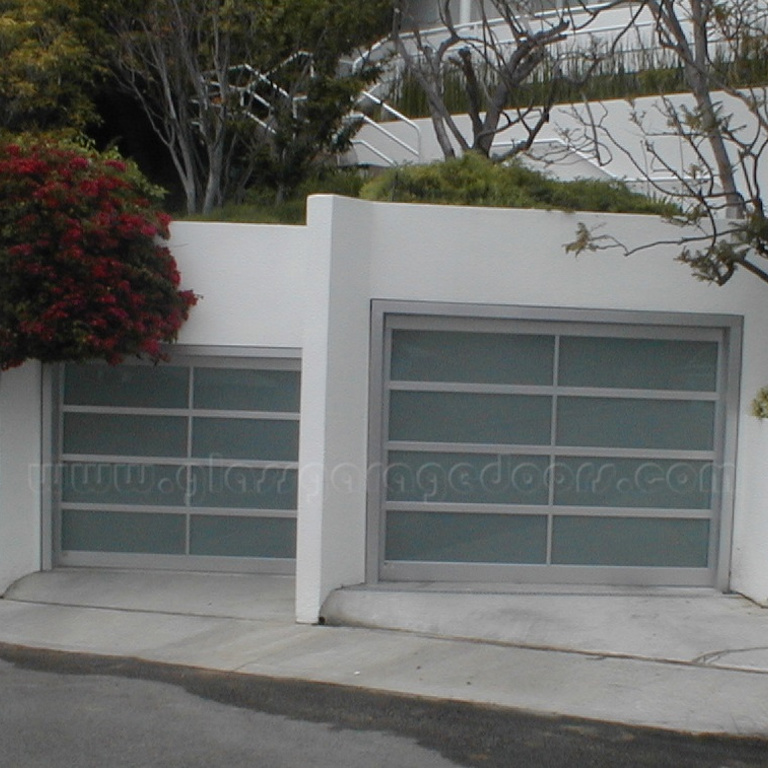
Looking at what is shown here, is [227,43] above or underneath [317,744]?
above

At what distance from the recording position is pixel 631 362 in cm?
939

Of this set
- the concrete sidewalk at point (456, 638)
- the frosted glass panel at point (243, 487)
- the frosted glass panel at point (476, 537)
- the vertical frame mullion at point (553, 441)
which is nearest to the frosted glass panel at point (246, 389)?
the frosted glass panel at point (243, 487)

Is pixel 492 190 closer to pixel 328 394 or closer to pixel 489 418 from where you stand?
pixel 489 418

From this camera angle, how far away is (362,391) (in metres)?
9.11

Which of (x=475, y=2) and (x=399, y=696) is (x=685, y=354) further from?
(x=475, y=2)

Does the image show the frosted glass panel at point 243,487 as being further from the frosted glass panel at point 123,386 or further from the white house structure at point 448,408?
the frosted glass panel at point 123,386

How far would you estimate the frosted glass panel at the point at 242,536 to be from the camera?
10.1 metres

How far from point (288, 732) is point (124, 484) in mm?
4495

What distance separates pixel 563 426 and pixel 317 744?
4.15 metres

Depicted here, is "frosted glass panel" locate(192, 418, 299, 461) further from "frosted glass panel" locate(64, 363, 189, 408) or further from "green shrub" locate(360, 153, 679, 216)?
"green shrub" locate(360, 153, 679, 216)

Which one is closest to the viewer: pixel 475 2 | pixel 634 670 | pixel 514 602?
pixel 634 670

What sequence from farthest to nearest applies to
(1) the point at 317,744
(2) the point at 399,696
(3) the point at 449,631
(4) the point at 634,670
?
1. (3) the point at 449,631
2. (4) the point at 634,670
3. (2) the point at 399,696
4. (1) the point at 317,744

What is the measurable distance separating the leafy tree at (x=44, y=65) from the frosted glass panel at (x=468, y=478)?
678 centimetres

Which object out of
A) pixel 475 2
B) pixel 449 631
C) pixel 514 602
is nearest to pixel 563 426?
pixel 514 602
